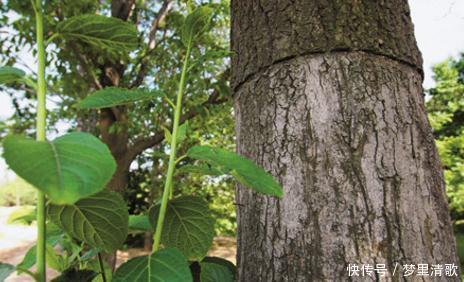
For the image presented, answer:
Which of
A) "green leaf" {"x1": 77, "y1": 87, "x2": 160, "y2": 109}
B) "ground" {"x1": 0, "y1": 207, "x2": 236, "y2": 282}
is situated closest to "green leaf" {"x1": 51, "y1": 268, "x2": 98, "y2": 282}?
"green leaf" {"x1": 77, "y1": 87, "x2": 160, "y2": 109}

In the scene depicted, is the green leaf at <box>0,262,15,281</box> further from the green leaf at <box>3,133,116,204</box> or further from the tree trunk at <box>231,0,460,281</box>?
the tree trunk at <box>231,0,460,281</box>

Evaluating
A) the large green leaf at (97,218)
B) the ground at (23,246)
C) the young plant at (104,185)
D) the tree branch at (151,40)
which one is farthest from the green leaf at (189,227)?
the ground at (23,246)

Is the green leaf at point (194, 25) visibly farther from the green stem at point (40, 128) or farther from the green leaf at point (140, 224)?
the green leaf at point (140, 224)

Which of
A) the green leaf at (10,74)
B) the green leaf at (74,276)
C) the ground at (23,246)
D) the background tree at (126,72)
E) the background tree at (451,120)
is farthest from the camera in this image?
the background tree at (451,120)

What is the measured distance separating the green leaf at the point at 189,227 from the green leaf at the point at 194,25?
1.16 ft

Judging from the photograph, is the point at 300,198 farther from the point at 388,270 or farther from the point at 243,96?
the point at 243,96

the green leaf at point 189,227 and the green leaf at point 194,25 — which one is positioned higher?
the green leaf at point 194,25

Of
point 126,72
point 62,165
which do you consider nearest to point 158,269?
point 62,165

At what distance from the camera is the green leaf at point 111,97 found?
67cm

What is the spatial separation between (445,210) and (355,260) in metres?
0.29

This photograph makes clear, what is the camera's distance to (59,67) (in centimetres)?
449

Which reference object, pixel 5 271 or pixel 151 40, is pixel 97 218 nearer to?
pixel 5 271

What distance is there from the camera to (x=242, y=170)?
0.60 m

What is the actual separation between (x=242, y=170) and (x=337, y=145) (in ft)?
1.12
